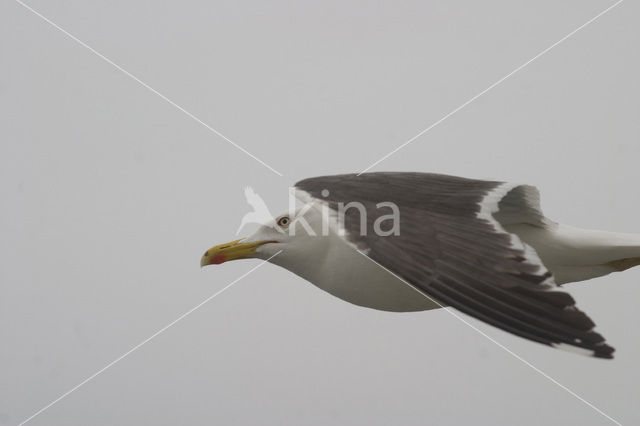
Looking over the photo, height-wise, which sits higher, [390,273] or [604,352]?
[390,273]

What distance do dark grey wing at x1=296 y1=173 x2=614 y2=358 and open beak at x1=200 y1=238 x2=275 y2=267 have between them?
29 cm

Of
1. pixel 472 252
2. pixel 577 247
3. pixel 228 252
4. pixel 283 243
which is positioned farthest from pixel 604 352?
pixel 228 252

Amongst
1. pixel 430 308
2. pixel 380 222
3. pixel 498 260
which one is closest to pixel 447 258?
pixel 498 260

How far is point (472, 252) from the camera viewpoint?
5.81ft

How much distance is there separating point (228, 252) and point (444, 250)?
34.5 inches

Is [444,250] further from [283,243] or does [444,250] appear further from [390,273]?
[283,243]

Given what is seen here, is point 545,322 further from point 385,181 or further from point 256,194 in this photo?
point 256,194

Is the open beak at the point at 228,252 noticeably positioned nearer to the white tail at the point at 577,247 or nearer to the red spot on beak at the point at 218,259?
the red spot on beak at the point at 218,259

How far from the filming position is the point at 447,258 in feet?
5.74

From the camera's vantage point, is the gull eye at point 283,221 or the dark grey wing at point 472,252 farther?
the gull eye at point 283,221

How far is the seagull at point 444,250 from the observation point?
1608 mm

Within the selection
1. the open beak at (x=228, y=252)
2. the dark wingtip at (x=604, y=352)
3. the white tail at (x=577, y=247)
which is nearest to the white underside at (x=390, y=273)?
the white tail at (x=577, y=247)

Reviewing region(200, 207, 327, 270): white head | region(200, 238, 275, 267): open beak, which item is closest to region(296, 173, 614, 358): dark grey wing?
region(200, 207, 327, 270): white head

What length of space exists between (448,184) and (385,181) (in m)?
0.20
